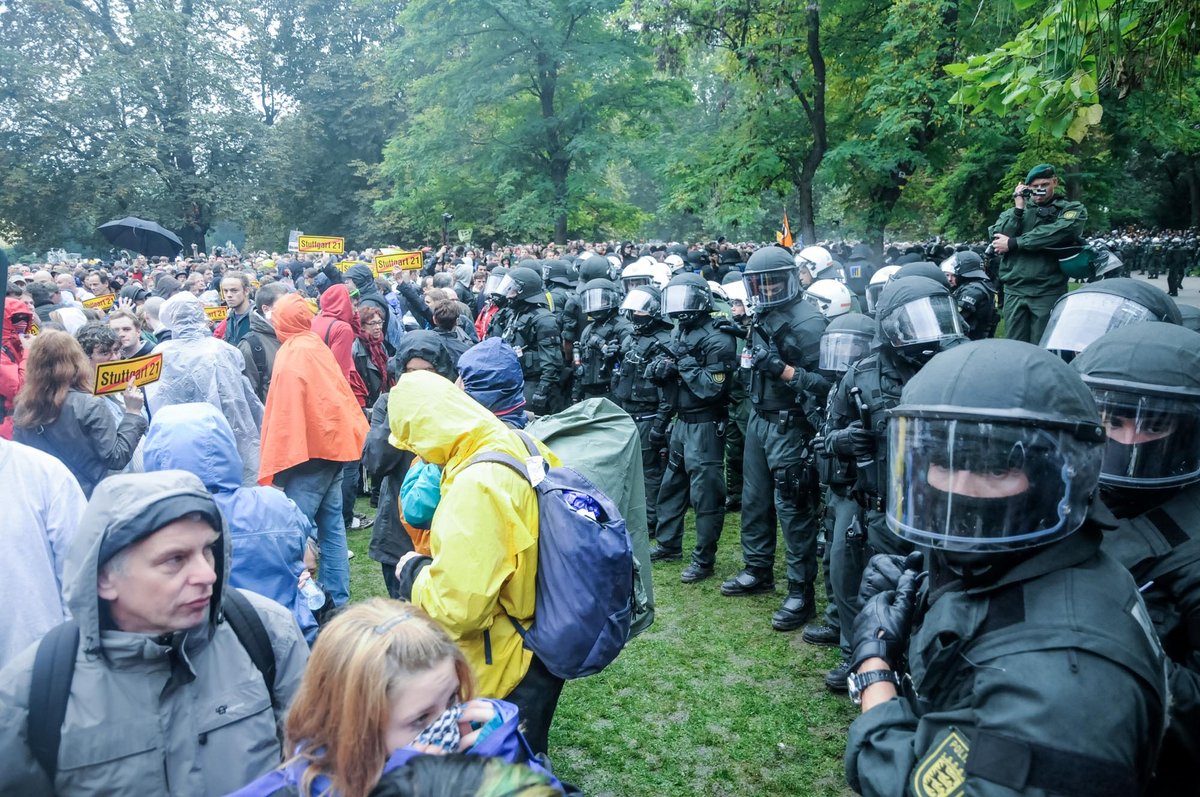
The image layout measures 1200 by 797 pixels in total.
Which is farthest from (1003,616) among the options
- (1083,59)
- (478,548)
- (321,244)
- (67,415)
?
(321,244)

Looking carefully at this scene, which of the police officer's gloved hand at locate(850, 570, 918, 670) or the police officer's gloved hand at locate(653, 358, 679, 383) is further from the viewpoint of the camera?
the police officer's gloved hand at locate(653, 358, 679, 383)

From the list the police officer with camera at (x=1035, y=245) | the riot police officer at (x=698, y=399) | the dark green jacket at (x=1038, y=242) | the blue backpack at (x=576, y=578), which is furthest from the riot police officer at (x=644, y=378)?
the blue backpack at (x=576, y=578)

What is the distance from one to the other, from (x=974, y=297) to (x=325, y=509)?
6.11 meters

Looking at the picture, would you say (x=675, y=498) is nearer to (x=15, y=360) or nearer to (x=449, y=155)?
(x=15, y=360)

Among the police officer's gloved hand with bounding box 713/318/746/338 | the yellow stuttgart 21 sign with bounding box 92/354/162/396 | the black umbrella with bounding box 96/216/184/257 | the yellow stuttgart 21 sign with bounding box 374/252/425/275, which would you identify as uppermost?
the black umbrella with bounding box 96/216/184/257

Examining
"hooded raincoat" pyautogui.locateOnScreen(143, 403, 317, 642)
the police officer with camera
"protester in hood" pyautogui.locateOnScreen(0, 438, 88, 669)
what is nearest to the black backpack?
"protester in hood" pyautogui.locateOnScreen(0, 438, 88, 669)

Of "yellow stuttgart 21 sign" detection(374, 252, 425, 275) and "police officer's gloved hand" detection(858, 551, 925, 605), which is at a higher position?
"yellow stuttgart 21 sign" detection(374, 252, 425, 275)

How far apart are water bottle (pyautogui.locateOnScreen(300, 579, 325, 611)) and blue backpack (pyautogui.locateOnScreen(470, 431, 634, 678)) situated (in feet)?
3.31

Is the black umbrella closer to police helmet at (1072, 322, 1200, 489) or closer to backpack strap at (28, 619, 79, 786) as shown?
backpack strap at (28, 619, 79, 786)

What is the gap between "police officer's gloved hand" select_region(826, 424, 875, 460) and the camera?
4.07 m

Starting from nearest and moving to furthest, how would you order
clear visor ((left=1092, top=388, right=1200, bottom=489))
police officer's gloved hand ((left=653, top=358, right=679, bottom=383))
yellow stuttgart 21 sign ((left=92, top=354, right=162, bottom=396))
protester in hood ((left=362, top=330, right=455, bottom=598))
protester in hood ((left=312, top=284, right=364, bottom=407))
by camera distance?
clear visor ((left=1092, top=388, right=1200, bottom=489)) < protester in hood ((left=362, top=330, right=455, bottom=598)) < yellow stuttgart 21 sign ((left=92, top=354, right=162, bottom=396)) < police officer's gloved hand ((left=653, top=358, right=679, bottom=383)) < protester in hood ((left=312, top=284, right=364, bottom=407))

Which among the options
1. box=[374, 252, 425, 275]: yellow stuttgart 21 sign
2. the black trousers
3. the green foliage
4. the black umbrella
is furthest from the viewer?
the black umbrella

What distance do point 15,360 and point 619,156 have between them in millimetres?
19763

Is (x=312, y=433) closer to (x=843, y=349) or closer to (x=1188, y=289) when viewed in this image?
(x=843, y=349)
